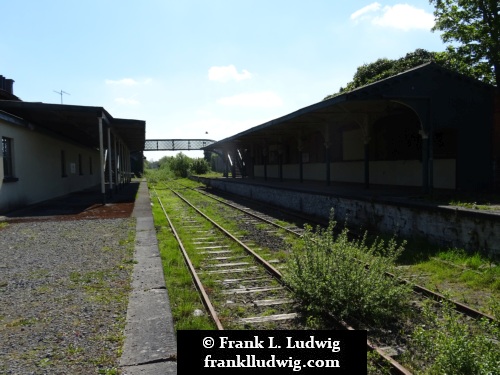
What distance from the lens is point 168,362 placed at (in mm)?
3418

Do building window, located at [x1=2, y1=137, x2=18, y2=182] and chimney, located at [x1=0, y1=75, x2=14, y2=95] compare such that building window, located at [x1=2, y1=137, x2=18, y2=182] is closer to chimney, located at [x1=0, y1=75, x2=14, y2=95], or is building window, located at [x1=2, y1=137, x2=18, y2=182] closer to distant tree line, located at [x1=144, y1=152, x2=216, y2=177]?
chimney, located at [x1=0, y1=75, x2=14, y2=95]

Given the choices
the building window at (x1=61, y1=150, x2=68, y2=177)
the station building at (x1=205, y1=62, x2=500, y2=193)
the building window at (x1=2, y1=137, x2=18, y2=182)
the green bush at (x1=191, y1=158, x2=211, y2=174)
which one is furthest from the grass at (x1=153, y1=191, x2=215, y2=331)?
the green bush at (x1=191, y1=158, x2=211, y2=174)

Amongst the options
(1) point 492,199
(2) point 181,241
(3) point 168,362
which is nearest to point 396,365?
(3) point 168,362

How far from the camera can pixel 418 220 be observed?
331 inches

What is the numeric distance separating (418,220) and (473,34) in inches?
501

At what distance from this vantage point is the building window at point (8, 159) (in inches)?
541

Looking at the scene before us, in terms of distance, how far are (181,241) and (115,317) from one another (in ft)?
15.7

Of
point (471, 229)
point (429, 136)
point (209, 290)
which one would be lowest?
Answer: point (209, 290)

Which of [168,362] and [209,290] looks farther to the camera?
[209,290]

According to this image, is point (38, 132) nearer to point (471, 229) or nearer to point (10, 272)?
point (10, 272)

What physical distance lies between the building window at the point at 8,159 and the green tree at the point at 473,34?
18452 mm

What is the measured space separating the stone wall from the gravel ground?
15.1 ft

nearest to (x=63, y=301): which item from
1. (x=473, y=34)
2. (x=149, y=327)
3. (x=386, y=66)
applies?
(x=149, y=327)

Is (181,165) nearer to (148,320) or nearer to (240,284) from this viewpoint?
(240,284)
